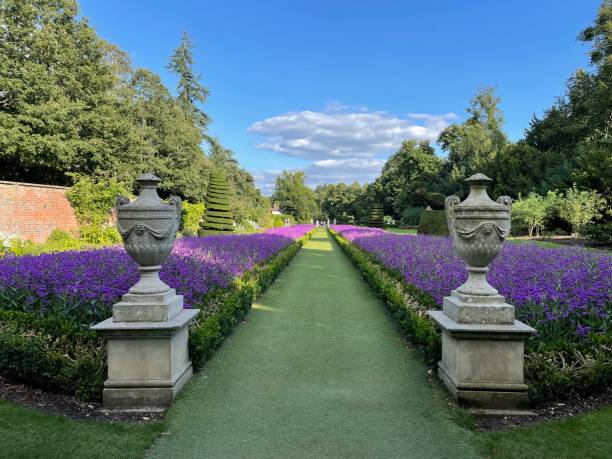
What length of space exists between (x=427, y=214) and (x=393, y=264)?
12149 mm

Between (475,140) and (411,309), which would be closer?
(411,309)

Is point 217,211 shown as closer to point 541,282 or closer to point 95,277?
point 95,277

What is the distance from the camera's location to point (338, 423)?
2.97m

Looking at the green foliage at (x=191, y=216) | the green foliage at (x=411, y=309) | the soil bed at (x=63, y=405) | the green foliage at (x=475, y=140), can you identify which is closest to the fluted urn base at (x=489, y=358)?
the green foliage at (x=411, y=309)

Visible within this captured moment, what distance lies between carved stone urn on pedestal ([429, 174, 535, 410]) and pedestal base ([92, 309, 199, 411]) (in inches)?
97.1

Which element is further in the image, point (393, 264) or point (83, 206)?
point (83, 206)

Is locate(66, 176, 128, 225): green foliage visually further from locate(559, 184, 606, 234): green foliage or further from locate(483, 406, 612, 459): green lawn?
locate(559, 184, 606, 234): green foliage

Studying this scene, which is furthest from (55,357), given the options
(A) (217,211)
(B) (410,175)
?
(B) (410,175)

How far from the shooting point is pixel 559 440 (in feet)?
8.76

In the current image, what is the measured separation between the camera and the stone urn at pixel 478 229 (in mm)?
3277

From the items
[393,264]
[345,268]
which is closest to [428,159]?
[345,268]

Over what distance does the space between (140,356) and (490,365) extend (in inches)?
119

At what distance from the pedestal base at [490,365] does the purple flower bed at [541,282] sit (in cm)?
91

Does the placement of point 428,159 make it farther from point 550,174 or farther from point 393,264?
point 393,264
